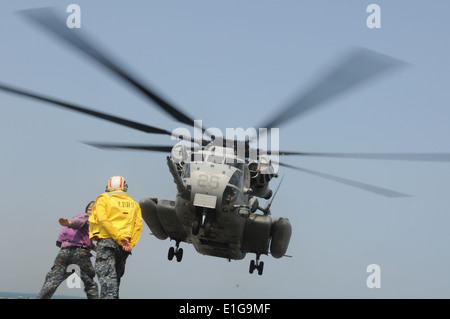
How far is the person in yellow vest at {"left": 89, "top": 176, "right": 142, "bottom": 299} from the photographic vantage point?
8289 mm

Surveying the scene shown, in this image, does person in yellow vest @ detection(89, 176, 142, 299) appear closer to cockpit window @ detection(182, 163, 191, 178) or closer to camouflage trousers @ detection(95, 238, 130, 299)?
camouflage trousers @ detection(95, 238, 130, 299)

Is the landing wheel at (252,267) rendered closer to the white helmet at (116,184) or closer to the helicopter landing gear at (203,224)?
the helicopter landing gear at (203,224)

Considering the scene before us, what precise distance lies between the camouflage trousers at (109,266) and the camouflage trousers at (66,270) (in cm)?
256

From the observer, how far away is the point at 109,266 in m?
8.34

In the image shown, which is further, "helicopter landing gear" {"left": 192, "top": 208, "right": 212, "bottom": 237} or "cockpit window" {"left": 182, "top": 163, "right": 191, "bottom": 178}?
"cockpit window" {"left": 182, "top": 163, "right": 191, "bottom": 178}

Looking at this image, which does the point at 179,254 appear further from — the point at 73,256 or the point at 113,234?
the point at 113,234

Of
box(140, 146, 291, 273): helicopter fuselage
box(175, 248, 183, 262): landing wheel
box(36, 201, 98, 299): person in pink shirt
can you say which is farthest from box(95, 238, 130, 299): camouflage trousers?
box(175, 248, 183, 262): landing wheel

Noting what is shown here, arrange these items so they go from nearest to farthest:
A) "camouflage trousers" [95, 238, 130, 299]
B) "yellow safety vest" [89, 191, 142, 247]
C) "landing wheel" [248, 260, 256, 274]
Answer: "camouflage trousers" [95, 238, 130, 299], "yellow safety vest" [89, 191, 142, 247], "landing wheel" [248, 260, 256, 274]

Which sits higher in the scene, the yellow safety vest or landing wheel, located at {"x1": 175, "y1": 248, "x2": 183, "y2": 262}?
the yellow safety vest

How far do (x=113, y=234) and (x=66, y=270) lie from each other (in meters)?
3.02
